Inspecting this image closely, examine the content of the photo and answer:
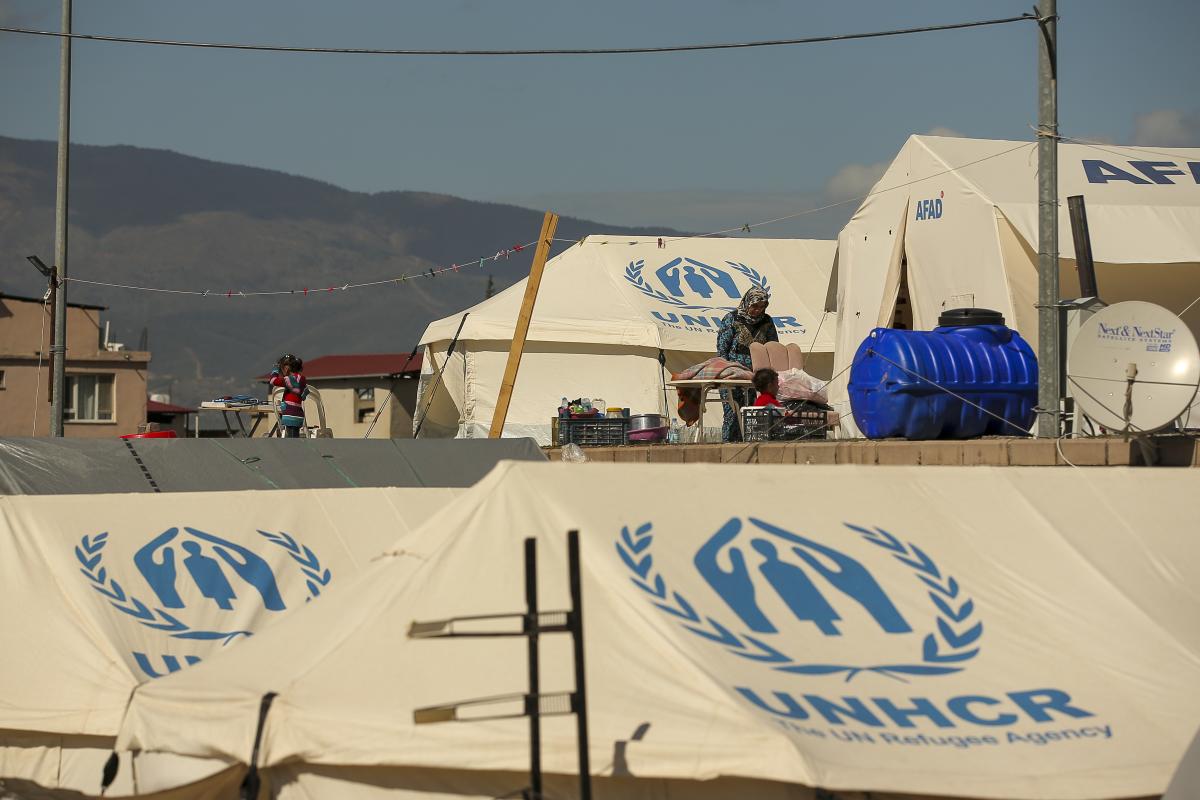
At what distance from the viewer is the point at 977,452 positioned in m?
10.0

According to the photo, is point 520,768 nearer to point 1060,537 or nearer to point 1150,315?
point 1060,537

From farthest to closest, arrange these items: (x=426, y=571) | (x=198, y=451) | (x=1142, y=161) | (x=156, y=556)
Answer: (x=1142, y=161), (x=198, y=451), (x=156, y=556), (x=426, y=571)

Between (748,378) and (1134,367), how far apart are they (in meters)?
4.65

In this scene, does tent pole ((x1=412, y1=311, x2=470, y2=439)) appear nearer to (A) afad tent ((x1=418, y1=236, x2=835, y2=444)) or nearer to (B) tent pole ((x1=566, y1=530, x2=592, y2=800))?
(A) afad tent ((x1=418, y1=236, x2=835, y2=444))

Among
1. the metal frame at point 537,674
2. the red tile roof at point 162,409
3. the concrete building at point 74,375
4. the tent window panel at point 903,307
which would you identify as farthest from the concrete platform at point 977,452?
the red tile roof at point 162,409

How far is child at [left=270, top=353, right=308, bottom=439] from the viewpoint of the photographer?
51.2 feet

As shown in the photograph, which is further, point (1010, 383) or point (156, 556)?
point (1010, 383)

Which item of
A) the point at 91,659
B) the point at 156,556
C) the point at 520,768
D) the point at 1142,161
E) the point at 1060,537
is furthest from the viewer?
the point at 1142,161

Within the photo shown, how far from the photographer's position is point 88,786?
746 centimetres

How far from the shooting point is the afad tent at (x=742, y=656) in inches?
215

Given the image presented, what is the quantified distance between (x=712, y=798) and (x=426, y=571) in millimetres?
1472

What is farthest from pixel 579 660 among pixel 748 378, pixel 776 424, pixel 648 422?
pixel 648 422

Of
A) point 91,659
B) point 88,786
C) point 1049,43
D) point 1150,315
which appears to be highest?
point 1049,43

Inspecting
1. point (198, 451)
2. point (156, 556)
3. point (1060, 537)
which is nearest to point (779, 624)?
point (1060, 537)
